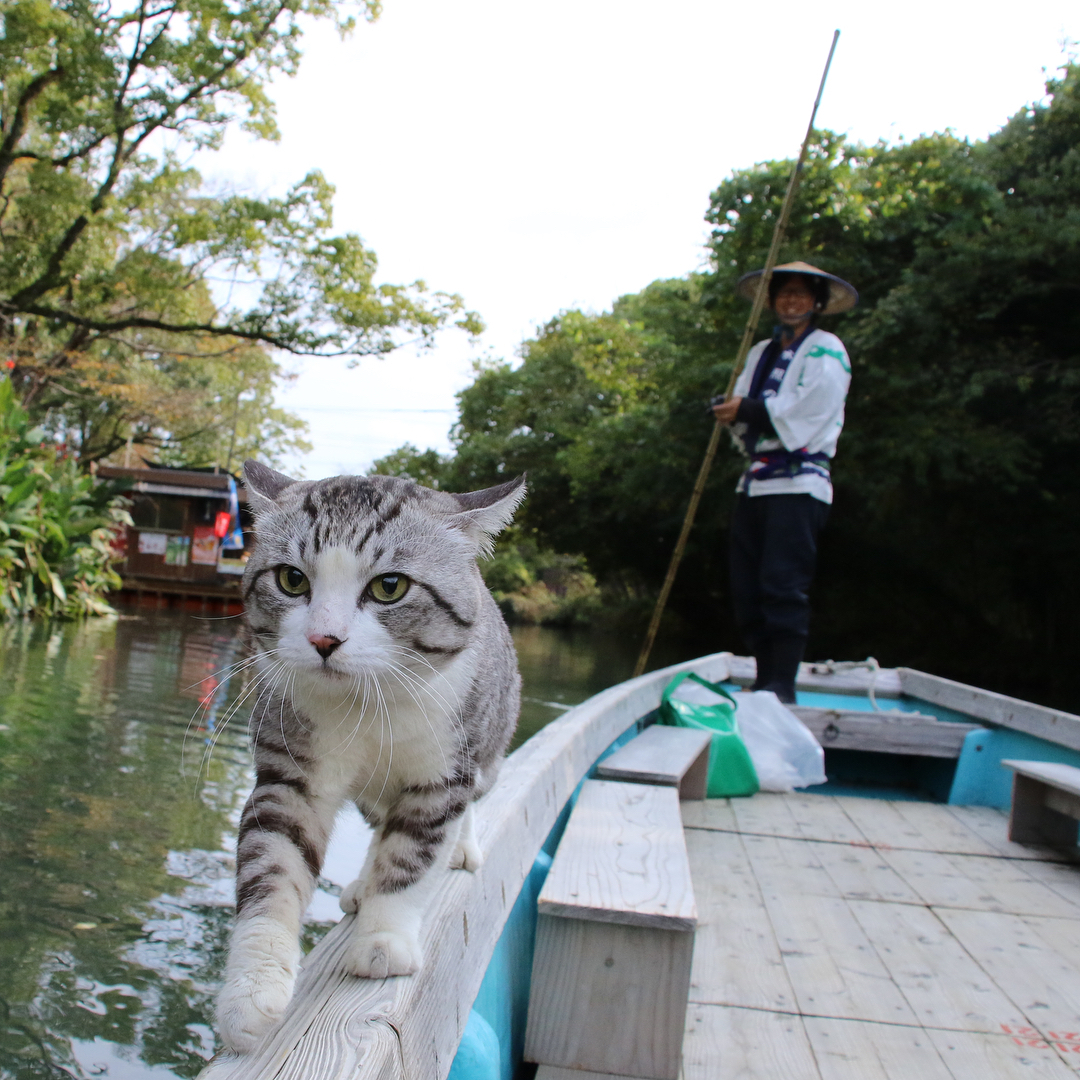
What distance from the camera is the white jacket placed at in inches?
167

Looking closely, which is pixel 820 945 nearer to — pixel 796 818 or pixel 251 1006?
pixel 796 818

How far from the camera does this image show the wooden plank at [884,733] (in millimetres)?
4109

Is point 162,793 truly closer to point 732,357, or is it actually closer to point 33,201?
point 732,357

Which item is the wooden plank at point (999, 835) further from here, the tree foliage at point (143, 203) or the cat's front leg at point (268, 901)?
the tree foliage at point (143, 203)

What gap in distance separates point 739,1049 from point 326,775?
3.41 feet

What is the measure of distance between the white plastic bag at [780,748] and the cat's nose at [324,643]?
2.80 m

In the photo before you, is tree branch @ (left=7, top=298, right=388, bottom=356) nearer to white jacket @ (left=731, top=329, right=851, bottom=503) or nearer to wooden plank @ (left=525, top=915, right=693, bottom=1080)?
white jacket @ (left=731, top=329, right=851, bottom=503)

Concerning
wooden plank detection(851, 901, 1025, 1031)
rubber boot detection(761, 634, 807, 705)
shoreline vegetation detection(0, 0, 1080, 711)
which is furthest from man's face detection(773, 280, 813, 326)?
shoreline vegetation detection(0, 0, 1080, 711)

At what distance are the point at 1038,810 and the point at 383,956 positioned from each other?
2934 millimetres

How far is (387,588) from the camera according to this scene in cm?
157

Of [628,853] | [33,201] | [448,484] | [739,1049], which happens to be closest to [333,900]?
[628,853]

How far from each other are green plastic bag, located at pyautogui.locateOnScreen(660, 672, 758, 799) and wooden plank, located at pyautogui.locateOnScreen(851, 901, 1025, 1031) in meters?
1.10

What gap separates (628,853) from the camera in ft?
6.72

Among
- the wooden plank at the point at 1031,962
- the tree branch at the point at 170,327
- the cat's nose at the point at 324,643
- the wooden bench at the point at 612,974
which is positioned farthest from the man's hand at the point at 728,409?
the tree branch at the point at 170,327
